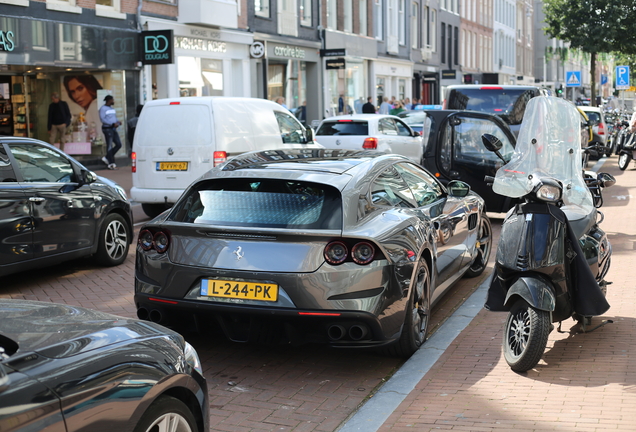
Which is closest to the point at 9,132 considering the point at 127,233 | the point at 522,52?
the point at 127,233

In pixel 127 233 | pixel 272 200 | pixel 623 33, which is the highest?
pixel 623 33

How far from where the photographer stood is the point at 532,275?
211 inches

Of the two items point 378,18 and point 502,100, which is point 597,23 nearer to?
point 378,18

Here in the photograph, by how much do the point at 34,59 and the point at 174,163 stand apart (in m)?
8.28

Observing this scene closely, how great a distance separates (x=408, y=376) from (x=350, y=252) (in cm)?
94

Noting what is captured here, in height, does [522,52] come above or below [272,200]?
above

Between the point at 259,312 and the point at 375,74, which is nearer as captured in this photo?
the point at 259,312

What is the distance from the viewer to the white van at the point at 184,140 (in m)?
12.2

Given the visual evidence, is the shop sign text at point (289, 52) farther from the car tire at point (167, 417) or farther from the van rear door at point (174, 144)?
the car tire at point (167, 417)

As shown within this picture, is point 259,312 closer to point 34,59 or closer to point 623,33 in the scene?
point 34,59

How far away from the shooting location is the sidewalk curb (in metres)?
4.55

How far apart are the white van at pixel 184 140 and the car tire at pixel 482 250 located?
190 inches

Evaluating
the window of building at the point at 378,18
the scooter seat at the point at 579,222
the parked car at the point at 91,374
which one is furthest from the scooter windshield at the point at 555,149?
the window of building at the point at 378,18

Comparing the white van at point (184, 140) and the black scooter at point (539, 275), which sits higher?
the white van at point (184, 140)
